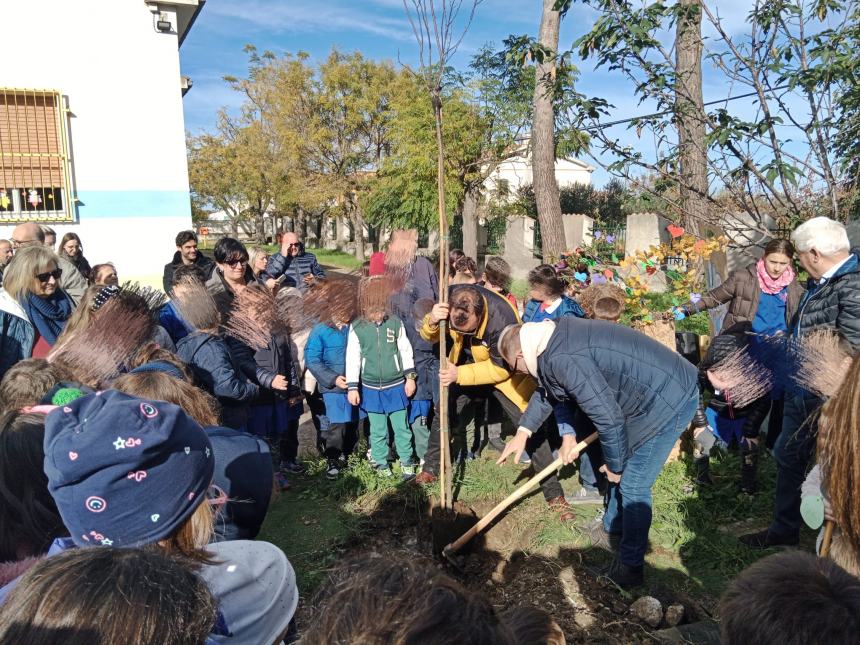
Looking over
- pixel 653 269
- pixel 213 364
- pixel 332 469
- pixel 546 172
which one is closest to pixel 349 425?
pixel 332 469

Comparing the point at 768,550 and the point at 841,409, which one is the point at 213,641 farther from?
the point at 768,550

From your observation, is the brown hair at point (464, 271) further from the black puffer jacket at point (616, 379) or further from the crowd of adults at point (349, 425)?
the black puffer jacket at point (616, 379)

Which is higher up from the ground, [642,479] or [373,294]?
[373,294]

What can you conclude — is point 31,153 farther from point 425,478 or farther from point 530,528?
point 530,528

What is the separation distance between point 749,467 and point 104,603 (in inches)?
164

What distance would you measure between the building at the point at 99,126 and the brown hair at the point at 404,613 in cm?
917

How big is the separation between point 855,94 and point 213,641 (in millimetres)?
4450

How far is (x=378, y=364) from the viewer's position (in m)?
4.43

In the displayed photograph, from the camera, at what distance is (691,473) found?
4.41m

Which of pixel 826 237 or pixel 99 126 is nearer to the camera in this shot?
pixel 826 237

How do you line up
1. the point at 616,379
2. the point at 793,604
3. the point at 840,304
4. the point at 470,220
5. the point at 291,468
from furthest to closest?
1. the point at 470,220
2. the point at 291,468
3. the point at 616,379
4. the point at 840,304
5. the point at 793,604

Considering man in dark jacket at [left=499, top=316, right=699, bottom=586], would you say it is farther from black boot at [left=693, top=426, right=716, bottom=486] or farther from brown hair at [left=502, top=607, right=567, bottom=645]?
brown hair at [left=502, top=607, right=567, bottom=645]

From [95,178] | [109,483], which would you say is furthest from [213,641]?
[95,178]

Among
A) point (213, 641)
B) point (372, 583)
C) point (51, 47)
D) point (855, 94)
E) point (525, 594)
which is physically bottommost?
point (525, 594)
